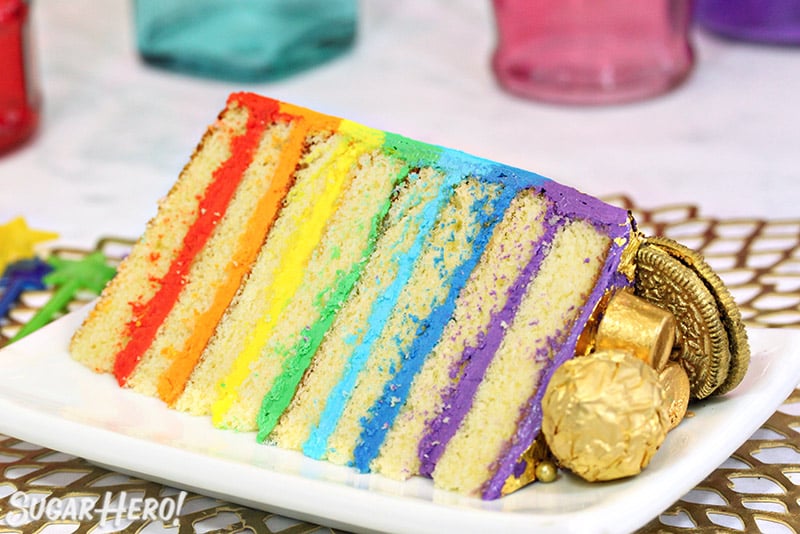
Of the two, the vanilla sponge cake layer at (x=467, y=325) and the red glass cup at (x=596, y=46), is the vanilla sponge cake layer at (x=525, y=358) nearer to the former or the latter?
the vanilla sponge cake layer at (x=467, y=325)

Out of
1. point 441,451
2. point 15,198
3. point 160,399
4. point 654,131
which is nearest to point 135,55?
point 15,198

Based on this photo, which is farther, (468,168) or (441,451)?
(468,168)

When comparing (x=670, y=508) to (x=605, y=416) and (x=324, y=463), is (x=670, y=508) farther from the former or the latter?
(x=324, y=463)

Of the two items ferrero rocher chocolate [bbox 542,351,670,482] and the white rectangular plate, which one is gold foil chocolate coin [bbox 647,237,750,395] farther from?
ferrero rocher chocolate [bbox 542,351,670,482]

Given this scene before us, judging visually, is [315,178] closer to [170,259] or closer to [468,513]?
[170,259]

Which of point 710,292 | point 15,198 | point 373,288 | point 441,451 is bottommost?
point 15,198

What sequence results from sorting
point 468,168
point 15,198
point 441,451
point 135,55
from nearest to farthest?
point 441,451 < point 468,168 < point 15,198 < point 135,55

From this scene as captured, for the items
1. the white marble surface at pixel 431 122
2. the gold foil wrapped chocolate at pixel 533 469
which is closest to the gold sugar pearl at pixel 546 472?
the gold foil wrapped chocolate at pixel 533 469
